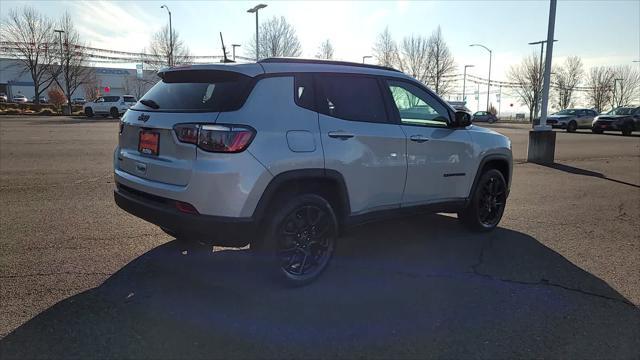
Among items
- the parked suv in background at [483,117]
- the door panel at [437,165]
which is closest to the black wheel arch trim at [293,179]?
the door panel at [437,165]

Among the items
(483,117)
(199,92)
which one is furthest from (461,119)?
(483,117)

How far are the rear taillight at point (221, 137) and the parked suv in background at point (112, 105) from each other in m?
35.9

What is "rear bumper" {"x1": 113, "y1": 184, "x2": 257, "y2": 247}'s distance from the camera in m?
3.66

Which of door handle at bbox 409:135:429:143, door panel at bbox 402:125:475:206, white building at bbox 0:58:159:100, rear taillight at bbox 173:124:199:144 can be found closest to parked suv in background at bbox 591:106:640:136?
door panel at bbox 402:125:475:206

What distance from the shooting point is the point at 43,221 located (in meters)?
6.04

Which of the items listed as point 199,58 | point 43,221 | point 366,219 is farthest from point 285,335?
point 199,58

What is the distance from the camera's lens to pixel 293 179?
391cm

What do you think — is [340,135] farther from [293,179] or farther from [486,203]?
[486,203]

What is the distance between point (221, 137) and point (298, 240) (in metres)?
1.12

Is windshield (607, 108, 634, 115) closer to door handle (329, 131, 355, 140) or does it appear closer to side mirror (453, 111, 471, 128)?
side mirror (453, 111, 471, 128)

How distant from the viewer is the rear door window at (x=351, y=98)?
4312 mm

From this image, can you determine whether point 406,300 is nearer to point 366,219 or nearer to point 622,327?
point 366,219

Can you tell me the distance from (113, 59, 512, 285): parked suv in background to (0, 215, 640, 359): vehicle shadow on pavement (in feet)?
1.53

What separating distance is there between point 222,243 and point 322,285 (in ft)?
3.41
